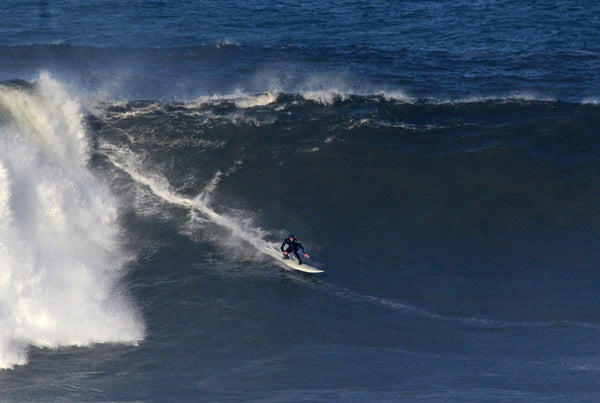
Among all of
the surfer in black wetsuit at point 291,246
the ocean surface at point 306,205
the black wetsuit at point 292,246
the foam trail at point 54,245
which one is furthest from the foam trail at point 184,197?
the foam trail at point 54,245

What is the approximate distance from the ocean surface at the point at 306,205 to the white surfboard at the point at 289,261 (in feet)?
1.05

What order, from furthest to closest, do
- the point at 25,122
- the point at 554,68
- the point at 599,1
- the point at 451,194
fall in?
the point at 599,1 < the point at 554,68 < the point at 25,122 < the point at 451,194

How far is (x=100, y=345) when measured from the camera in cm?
2631

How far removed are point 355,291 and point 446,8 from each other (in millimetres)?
35028

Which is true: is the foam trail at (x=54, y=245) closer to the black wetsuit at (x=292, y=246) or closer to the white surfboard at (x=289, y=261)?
the white surfboard at (x=289, y=261)

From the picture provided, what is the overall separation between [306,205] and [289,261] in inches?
219

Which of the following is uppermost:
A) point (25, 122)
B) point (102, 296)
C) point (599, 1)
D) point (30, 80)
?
point (599, 1)

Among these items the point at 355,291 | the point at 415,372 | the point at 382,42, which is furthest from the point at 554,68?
the point at 415,372

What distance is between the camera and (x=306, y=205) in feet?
117

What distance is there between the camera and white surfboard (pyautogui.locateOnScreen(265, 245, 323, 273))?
30297 mm

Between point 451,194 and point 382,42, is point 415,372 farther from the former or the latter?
point 382,42

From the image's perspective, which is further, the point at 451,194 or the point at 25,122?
the point at 25,122

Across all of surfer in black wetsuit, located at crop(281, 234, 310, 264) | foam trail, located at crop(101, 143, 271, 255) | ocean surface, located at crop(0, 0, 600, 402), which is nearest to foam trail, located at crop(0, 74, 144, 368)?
ocean surface, located at crop(0, 0, 600, 402)

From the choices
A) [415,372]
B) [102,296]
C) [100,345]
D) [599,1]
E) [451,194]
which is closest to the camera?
[415,372]
